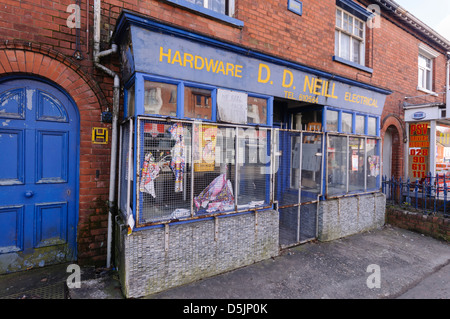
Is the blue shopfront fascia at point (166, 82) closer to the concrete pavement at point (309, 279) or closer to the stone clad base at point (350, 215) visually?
the concrete pavement at point (309, 279)

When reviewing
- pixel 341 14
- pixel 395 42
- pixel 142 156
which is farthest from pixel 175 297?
pixel 395 42

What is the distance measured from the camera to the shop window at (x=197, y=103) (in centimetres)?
363

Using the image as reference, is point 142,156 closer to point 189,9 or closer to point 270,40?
point 189,9

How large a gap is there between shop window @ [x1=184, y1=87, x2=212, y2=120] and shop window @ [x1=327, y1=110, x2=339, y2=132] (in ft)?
10.2

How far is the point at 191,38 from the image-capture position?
138 inches

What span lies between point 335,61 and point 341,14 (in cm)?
162

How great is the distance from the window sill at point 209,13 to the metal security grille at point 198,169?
6.54 feet

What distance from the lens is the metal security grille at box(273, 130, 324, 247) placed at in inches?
189

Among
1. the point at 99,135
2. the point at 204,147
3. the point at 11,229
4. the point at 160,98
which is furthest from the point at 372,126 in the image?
the point at 11,229

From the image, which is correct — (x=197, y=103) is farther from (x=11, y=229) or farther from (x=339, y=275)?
(x=339, y=275)

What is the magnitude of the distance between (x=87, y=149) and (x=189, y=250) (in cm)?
215

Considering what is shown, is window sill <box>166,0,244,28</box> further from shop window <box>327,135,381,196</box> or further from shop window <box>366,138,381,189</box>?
shop window <box>366,138,381,189</box>

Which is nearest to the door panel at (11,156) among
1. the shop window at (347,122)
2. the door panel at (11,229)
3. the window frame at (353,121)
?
the door panel at (11,229)

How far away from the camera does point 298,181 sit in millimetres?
4980
